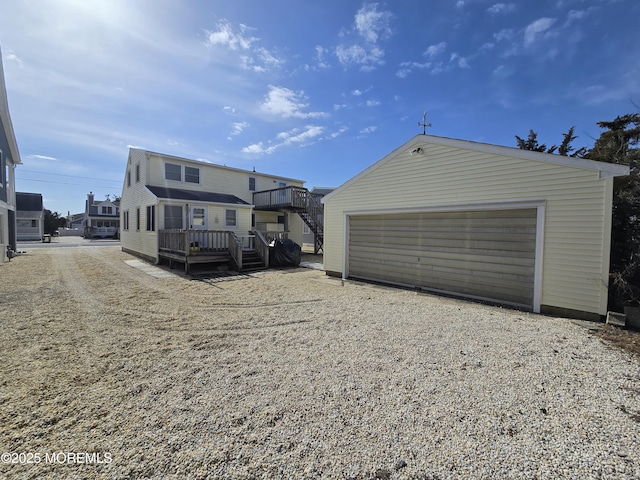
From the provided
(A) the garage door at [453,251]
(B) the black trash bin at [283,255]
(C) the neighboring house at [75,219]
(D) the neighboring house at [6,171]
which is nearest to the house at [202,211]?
(B) the black trash bin at [283,255]

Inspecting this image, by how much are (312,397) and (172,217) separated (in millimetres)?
13272

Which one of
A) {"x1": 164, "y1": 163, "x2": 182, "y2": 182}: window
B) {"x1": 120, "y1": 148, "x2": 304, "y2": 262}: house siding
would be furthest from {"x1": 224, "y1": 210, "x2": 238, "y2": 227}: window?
{"x1": 164, "y1": 163, "x2": 182, "y2": 182}: window

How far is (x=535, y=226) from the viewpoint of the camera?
6090 millimetres

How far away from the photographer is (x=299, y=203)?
55.8 feet

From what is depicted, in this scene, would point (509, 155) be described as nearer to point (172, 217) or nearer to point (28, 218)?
point (172, 217)

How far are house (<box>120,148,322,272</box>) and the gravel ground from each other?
6.03 metres

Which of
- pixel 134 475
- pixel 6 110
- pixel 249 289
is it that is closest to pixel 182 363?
pixel 134 475

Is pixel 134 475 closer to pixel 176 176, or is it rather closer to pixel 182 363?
pixel 182 363

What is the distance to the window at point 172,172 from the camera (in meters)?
15.3

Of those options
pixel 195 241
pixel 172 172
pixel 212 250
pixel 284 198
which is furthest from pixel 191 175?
pixel 212 250

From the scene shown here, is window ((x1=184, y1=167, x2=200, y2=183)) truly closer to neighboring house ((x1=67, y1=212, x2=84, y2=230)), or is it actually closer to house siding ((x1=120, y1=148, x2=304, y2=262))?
house siding ((x1=120, y1=148, x2=304, y2=262))

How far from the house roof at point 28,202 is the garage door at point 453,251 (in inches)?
1582

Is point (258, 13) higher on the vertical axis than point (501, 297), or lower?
higher

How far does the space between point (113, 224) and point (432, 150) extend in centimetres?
5233
